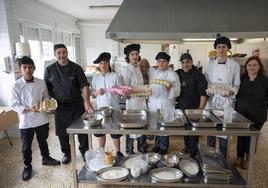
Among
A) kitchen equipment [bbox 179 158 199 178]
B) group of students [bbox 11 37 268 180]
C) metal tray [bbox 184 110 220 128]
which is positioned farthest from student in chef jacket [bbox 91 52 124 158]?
metal tray [bbox 184 110 220 128]

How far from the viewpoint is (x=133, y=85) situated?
2.40 m

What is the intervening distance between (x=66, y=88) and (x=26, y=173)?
103 cm

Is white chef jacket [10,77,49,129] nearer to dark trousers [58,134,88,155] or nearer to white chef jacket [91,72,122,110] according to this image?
dark trousers [58,134,88,155]

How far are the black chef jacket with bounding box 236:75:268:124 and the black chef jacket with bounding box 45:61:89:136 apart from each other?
1722 mm

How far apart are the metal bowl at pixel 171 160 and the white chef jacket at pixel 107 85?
757 millimetres

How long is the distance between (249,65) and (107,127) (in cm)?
158

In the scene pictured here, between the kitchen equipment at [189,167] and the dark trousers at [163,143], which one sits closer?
the kitchen equipment at [189,167]

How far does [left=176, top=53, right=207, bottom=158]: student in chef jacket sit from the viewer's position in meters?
2.39

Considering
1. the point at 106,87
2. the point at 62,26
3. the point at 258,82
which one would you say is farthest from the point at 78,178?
the point at 62,26

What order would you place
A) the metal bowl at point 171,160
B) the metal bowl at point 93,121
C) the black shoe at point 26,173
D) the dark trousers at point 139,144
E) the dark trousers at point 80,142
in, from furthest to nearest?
the dark trousers at point 139,144
the dark trousers at point 80,142
the black shoe at point 26,173
the metal bowl at point 171,160
the metal bowl at point 93,121

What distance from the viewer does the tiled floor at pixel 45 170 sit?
2.23 metres

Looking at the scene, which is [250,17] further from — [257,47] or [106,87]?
[257,47]

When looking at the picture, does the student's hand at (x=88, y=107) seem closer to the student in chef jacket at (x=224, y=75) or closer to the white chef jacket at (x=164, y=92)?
the white chef jacket at (x=164, y=92)

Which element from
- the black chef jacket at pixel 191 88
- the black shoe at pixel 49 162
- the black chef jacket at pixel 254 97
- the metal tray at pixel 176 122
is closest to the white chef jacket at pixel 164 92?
the black chef jacket at pixel 191 88
